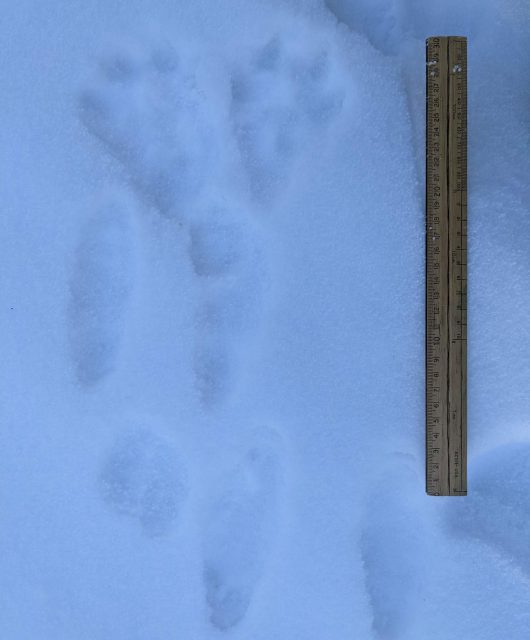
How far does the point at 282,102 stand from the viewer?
78 centimetres

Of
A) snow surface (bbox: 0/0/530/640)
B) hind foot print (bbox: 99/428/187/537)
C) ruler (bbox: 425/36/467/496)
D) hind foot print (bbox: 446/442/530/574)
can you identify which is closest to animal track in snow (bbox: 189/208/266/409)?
snow surface (bbox: 0/0/530/640)

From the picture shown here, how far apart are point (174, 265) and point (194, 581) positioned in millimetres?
517

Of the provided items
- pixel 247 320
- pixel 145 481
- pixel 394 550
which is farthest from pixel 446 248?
pixel 145 481

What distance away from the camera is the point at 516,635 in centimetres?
77

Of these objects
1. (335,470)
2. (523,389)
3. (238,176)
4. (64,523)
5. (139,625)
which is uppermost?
(238,176)

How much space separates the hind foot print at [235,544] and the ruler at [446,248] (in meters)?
0.28

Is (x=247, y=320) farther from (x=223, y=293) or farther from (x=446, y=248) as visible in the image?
(x=446, y=248)

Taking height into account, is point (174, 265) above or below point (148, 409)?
above

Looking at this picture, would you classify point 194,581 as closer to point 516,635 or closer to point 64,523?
point 64,523

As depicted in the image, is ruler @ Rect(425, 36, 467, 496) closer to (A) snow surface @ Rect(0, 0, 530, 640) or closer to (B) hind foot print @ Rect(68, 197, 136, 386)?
(A) snow surface @ Rect(0, 0, 530, 640)

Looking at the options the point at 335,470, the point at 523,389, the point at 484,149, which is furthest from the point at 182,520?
the point at 484,149

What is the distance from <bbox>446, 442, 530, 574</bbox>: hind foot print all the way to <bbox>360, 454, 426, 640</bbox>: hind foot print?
0.23 feet

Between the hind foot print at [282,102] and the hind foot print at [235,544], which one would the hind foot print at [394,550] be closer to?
the hind foot print at [235,544]

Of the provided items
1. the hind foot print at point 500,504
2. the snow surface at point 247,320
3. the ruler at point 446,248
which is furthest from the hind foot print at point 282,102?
the hind foot print at point 500,504
